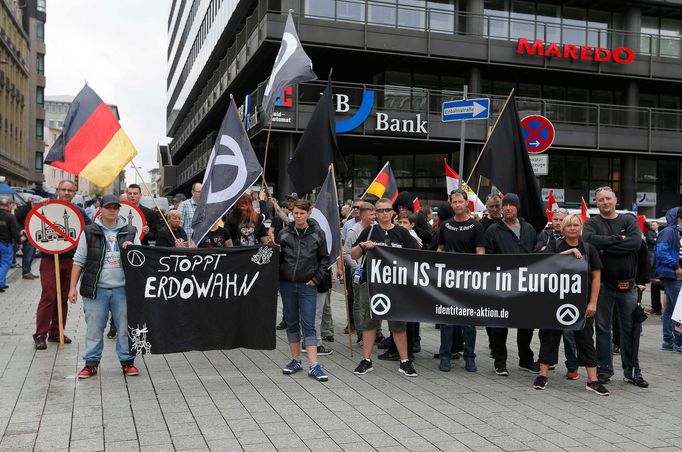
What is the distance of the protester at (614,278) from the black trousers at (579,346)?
0.17 meters

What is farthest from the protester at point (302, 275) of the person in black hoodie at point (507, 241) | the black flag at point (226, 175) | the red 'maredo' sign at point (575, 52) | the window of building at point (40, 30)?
the window of building at point (40, 30)

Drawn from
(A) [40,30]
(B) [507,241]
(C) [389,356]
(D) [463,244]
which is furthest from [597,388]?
(A) [40,30]

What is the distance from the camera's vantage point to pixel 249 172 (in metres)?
7.79

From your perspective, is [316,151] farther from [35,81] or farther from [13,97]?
[35,81]

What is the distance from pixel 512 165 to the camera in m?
8.41

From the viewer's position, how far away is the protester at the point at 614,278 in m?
7.02

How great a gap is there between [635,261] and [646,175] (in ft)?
89.9

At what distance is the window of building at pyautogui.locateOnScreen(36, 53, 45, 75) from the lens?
8856 centimetres

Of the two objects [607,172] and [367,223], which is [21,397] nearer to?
[367,223]

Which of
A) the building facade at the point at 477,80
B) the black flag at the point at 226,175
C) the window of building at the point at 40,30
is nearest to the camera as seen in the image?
the black flag at the point at 226,175

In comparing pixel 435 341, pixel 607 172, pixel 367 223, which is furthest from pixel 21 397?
pixel 607 172

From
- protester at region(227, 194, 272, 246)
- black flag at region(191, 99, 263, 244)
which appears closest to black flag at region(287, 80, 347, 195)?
protester at region(227, 194, 272, 246)

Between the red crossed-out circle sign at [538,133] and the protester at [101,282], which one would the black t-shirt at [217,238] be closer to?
the protester at [101,282]

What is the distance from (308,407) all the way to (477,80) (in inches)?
916
